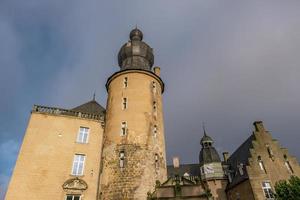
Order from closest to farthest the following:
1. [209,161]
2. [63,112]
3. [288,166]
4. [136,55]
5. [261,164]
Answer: [63,112] < [261,164] < [288,166] < [136,55] < [209,161]

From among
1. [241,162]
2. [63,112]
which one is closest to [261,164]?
[241,162]

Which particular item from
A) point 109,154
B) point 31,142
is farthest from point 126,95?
point 31,142

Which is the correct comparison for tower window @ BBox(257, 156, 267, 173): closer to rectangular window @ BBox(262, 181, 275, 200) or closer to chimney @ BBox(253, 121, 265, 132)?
rectangular window @ BBox(262, 181, 275, 200)

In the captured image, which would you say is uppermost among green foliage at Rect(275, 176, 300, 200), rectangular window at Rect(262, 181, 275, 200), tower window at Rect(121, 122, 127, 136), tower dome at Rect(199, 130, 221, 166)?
tower dome at Rect(199, 130, 221, 166)

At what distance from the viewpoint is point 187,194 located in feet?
55.9

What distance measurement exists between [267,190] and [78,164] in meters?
19.3

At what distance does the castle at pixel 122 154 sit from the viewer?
57.8ft

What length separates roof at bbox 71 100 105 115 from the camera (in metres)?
25.0

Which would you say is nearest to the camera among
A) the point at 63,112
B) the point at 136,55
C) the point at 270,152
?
the point at 63,112

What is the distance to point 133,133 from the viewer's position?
19969 mm

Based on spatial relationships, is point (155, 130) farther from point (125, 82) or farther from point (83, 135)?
point (83, 135)

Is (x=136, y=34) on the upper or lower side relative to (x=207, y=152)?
upper

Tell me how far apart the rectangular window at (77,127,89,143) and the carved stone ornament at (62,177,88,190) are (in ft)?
12.2

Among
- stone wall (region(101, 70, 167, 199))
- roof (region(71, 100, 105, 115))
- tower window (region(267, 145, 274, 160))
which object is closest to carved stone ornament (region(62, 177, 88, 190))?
stone wall (region(101, 70, 167, 199))
